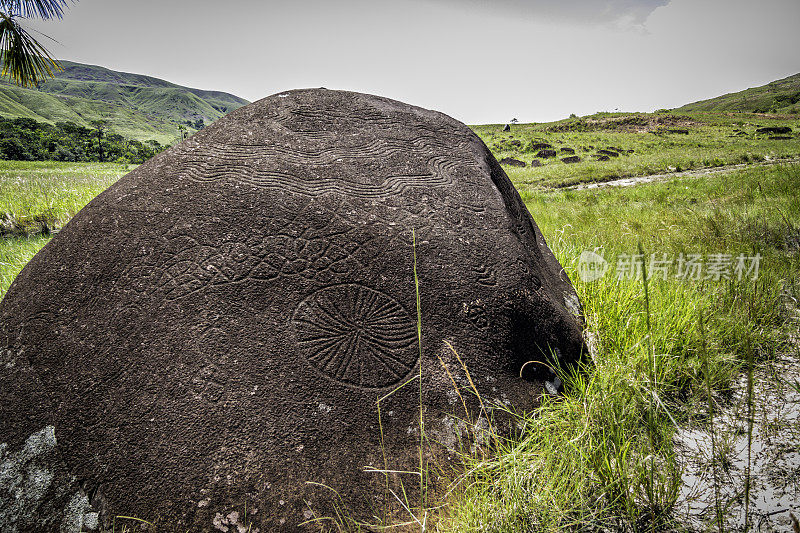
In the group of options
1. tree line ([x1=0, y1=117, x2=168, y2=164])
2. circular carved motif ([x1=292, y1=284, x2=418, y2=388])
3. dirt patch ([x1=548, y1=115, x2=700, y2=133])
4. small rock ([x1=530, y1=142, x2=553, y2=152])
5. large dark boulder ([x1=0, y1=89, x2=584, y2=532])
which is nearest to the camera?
large dark boulder ([x1=0, y1=89, x2=584, y2=532])

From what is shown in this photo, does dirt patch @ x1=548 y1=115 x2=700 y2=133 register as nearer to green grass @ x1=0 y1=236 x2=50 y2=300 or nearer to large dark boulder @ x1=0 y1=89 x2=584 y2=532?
large dark boulder @ x1=0 y1=89 x2=584 y2=532

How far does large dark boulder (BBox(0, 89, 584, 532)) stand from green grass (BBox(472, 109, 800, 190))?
16720 mm

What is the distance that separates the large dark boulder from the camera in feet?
5.83

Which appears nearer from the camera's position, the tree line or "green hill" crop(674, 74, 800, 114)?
the tree line

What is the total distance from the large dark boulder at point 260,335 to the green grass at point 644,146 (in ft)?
54.9

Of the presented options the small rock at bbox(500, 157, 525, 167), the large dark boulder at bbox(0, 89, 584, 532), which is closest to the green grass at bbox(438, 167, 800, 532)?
the large dark boulder at bbox(0, 89, 584, 532)

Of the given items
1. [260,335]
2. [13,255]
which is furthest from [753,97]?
[13,255]

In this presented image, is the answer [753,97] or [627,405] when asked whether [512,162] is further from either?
[753,97]

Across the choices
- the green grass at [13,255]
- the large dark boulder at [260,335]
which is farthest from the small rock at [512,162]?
the large dark boulder at [260,335]

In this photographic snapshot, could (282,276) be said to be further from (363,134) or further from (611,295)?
(611,295)

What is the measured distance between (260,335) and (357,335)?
19.7 inches

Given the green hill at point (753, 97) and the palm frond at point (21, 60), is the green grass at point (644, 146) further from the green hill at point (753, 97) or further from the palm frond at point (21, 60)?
the green hill at point (753, 97)

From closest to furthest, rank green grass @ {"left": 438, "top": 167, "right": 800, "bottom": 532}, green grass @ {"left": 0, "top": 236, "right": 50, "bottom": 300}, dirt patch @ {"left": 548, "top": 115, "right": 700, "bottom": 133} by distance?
green grass @ {"left": 438, "top": 167, "right": 800, "bottom": 532} → green grass @ {"left": 0, "top": 236, "right": 50, "bottom": 300} → dirt patch @ {"left": 548, "top": 115, "right": 700, "bottom": 133}

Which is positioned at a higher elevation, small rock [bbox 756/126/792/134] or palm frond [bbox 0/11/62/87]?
small rock [bbox 756/126/792/134]
